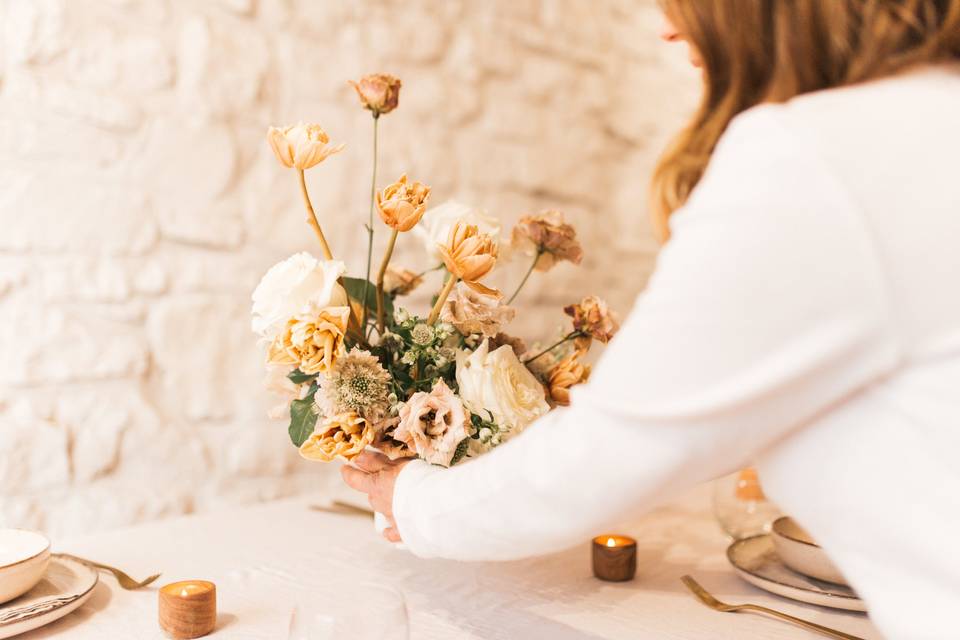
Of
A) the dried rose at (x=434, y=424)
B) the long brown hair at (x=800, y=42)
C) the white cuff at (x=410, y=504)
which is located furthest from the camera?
the dried rose at (x=434, y=424)

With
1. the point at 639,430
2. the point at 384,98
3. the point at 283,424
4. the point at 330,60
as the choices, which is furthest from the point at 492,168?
the point at 639,430

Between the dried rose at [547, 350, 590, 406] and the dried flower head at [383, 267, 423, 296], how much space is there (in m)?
0.23

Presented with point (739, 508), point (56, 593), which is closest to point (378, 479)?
point (56, 593)

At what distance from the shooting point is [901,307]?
1.79ft

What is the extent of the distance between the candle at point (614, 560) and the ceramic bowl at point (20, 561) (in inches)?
25.3

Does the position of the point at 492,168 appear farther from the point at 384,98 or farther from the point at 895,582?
the point at 895,582

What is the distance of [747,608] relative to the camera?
1003 mm

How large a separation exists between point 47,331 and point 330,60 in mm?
656

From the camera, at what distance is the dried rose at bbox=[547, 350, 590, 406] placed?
1093 mm

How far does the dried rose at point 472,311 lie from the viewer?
40.1 inches

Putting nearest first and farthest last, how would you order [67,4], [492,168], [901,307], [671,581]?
1. [901,307]
2. [671,581]
3. [67,4]
4. [492,168]

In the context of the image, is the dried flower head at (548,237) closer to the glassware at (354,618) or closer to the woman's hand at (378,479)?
the woman's hand at (378,479)

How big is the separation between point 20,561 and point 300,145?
52 cm

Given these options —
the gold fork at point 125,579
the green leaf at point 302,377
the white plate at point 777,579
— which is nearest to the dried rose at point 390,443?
the green leaf at point 302,377
